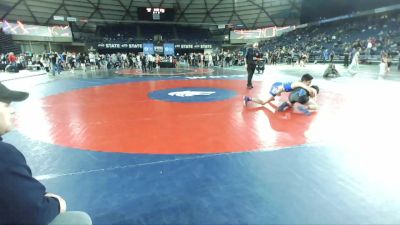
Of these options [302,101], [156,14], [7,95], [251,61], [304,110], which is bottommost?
[304,110]

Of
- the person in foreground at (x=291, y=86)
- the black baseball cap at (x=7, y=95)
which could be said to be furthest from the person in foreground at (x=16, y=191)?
the person in foreground at (x=291, y=86)

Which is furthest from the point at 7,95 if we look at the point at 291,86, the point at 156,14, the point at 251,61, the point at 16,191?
the point at 156,14

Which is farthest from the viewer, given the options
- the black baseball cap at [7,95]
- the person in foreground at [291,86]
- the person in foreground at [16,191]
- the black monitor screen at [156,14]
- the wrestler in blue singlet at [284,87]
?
the black monitor screen at [156,14]

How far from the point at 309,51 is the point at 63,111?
2847 centimetres

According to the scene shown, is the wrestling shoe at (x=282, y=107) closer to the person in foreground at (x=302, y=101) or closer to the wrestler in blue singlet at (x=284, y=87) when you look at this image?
the person in foreground at (x=302, y=101)

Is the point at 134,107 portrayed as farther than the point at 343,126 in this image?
Yes

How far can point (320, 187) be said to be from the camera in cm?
250

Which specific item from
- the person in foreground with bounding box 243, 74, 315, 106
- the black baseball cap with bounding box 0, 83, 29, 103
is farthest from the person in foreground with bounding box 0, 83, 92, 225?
the person in foreground with bounding box 243, 74, 315, 106

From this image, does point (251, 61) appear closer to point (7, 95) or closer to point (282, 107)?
point (282, 107)

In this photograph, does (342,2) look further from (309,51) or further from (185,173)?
(185,173)

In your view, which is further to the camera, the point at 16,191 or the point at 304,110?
the point at 304,110

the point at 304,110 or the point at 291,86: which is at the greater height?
the point at 291,86

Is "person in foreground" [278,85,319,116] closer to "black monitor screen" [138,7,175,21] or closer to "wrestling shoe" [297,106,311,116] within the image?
"wrestling shoe" [297,106,311,116]

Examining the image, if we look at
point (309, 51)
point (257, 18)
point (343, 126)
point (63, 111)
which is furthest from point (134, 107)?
point (257, 18)
